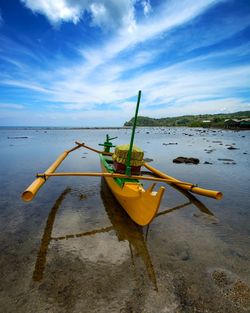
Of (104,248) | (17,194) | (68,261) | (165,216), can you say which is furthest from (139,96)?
(17,194)

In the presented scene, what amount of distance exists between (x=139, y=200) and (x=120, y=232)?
122 cm

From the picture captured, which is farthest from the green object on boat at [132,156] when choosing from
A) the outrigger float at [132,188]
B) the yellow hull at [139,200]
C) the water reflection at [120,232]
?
the water reflection at [120,232]

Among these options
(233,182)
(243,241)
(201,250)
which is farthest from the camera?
(233,182)

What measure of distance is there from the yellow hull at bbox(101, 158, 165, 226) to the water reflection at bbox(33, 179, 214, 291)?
1.41ft

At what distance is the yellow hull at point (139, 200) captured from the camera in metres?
5.16

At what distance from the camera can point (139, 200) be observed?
19.7 feet

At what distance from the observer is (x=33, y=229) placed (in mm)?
6344

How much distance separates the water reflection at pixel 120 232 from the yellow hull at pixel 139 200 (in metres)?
0.43

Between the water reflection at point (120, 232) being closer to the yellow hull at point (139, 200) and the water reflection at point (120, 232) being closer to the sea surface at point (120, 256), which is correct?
the sea surface at point (120, 256)

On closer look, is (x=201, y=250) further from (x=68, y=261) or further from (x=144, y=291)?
(x=68, y=261)

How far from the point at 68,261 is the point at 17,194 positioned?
5.75m

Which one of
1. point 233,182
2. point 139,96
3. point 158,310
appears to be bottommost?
point 233,182

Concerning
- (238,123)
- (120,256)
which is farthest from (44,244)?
(238,123)

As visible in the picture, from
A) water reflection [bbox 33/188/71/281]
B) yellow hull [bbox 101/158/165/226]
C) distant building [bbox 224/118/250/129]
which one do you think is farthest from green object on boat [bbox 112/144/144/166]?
distant building [bbox 224/118/250/129]
